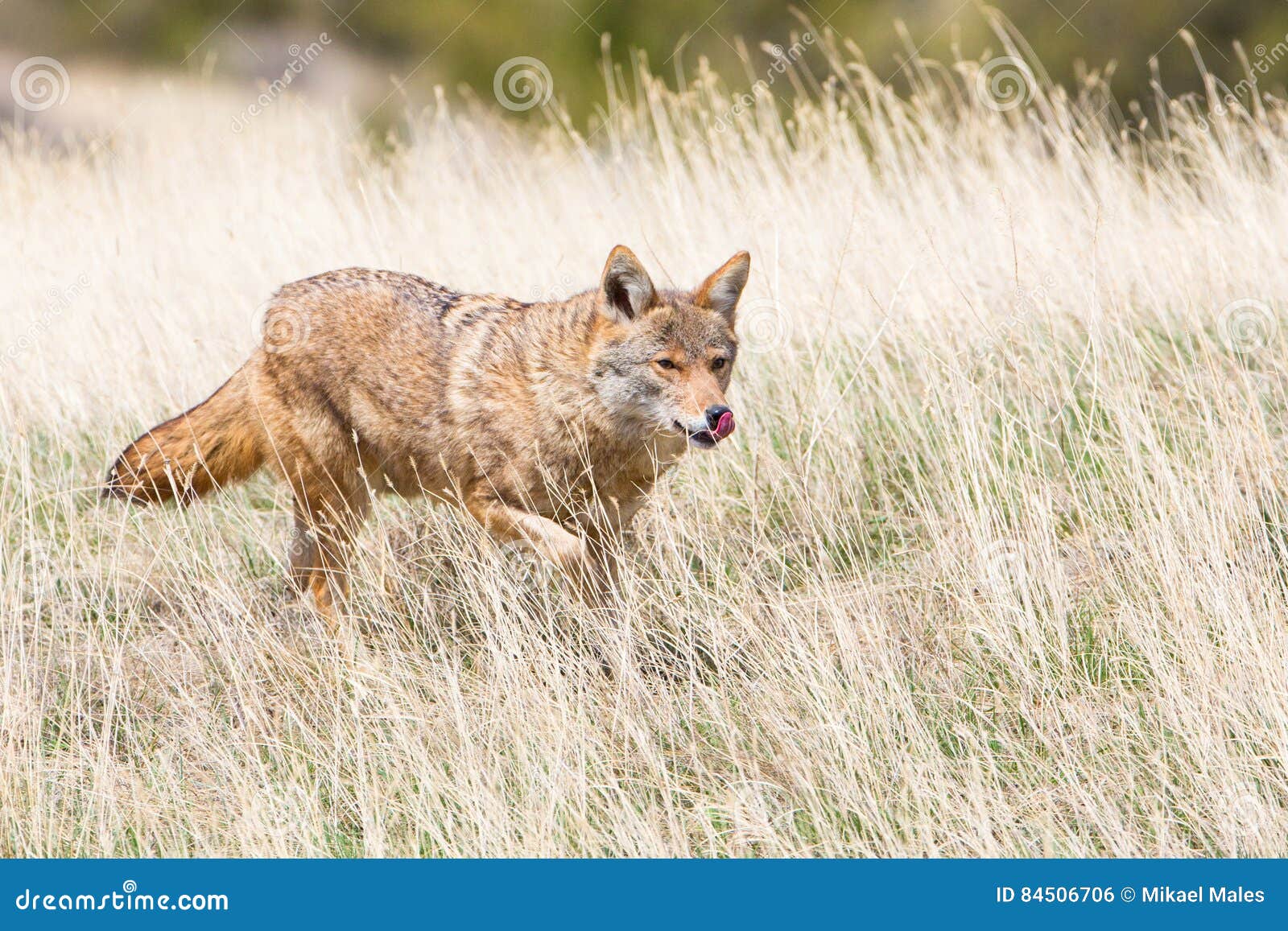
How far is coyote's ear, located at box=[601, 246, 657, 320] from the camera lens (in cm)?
486

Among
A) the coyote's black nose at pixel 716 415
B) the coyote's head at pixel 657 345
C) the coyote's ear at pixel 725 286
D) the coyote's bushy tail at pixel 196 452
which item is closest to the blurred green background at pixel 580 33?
the coyote's ear at pixel 725 286

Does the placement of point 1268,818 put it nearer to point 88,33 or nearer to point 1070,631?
point 1070,631

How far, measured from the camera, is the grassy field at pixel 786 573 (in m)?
3.75

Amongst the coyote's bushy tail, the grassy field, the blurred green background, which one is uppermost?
the blurred green background

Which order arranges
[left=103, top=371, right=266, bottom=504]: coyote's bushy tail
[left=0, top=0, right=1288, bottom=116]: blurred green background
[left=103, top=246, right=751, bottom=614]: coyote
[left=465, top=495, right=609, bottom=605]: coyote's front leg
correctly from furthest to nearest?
[left=0, top=0, right=1288, bottom=116]: blurred green background, [left=103, top=371, right=266, bottom=504]: coyote's bushy tail, [left=103, top=246, right=751, bottom=614]: coyote, [left=465, top=495, right=609, bottom=605]: coyote's front leg

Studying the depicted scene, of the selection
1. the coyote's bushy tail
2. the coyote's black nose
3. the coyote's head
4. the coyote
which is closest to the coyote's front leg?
the coyote

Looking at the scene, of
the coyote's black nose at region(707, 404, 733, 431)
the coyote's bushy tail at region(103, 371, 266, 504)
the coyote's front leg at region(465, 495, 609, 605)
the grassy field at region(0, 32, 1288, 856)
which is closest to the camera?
the grassy field at region(0, 32, 1288, 856)

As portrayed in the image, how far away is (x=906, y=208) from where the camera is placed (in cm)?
752

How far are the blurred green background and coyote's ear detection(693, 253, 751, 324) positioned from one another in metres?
10.7

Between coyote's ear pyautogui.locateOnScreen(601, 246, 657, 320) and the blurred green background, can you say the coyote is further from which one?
the blurred green background

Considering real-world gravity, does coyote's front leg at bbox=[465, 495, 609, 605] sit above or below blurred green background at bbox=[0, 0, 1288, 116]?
below

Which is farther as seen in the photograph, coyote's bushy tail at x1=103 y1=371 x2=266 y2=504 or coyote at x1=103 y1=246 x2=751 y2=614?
coyote's bushy tail at x1=103 y1=371 x2=266 y2=504

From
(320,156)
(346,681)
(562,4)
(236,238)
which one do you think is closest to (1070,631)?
(346,681)

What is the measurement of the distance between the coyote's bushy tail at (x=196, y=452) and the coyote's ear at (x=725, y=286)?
202 cm
